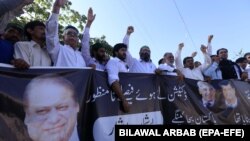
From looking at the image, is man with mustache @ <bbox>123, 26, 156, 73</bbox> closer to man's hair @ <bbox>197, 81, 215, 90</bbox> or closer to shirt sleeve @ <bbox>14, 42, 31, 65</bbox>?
man's hair @ <bbox>197, 81, 215, 90</bbox>

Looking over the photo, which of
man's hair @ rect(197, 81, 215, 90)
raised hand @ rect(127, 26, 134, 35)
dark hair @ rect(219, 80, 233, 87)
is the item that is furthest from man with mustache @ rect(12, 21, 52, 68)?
dark hair @ rect(219, 80, 233, 87)

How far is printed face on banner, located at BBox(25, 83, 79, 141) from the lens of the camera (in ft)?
13.1

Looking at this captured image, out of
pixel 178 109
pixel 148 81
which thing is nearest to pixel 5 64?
pixel 148 81

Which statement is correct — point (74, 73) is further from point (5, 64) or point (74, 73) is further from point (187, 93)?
point (187, 93)

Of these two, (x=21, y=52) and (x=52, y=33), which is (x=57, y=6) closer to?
(x=52, y=33)

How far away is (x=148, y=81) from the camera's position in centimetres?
577

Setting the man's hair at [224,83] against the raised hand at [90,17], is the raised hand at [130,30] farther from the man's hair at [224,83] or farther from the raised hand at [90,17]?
the man's hair at [224,83]

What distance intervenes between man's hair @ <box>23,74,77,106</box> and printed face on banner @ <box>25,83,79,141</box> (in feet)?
0.09

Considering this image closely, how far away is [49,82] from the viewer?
4238 millimetres

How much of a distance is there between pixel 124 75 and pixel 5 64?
6.35 feet

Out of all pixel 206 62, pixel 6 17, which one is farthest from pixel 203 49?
pixel 6 17

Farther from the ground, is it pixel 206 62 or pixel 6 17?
pixel 6 17

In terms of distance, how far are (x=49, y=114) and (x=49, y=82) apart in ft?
1.33

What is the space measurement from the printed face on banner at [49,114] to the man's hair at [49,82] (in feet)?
0.09
